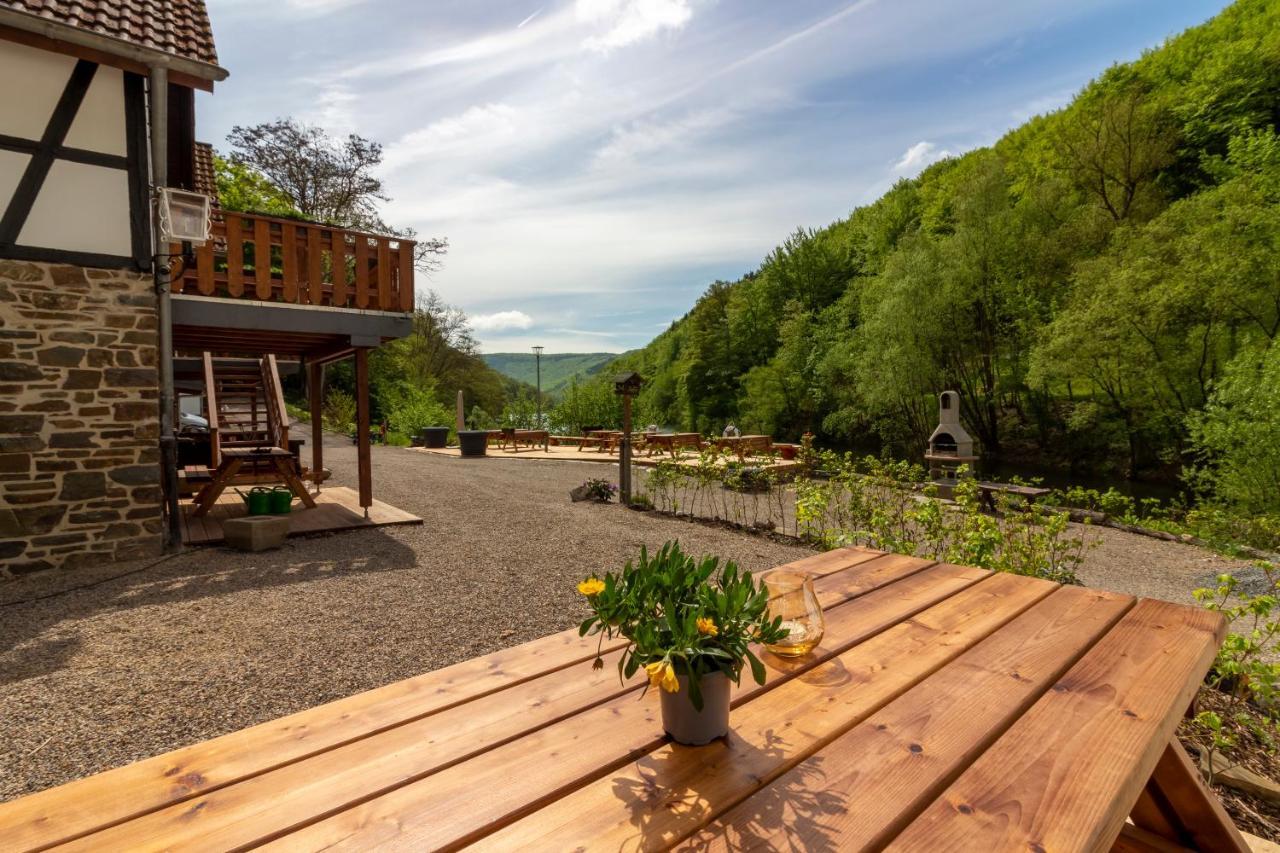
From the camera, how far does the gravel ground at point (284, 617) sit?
2.44 m

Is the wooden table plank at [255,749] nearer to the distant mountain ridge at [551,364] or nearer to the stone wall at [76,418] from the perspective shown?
the stone wall at [76,418]

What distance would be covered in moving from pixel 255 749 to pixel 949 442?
9491 millimetres

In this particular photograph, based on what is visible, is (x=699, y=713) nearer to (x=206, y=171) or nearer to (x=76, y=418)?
(x=76, y=418)

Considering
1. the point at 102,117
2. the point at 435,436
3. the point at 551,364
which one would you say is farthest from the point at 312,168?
the point at 551,364

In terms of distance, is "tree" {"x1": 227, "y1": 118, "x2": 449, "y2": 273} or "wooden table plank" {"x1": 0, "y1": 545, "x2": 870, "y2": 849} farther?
"tree" {"x1": 227, "y1": 118, "x2": 449, "y2": 273}

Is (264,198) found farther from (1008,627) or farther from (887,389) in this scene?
(1008,627)

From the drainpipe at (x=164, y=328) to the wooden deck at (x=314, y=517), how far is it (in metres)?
0.32

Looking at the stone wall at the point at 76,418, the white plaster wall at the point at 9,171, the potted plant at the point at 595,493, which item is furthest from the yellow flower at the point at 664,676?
the potted plant at the point at 595,493

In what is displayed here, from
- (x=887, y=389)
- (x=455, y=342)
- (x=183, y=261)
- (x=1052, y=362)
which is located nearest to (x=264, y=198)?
(x=455, y=342)

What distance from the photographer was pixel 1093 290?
14.6 metres

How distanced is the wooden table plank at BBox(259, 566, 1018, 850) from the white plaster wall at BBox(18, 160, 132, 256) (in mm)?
5401

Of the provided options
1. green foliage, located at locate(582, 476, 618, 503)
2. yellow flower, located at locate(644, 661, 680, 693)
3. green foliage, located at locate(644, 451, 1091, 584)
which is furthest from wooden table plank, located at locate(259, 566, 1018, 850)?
green foliage, located at locate(582, 476, 618, 503)

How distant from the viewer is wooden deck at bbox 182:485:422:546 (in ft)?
17.6

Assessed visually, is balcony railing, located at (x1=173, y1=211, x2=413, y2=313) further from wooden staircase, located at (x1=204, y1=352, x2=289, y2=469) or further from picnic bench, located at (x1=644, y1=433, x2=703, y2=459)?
picnic bench, located at (x1=644, y1=433, x2=703, y2=459)
